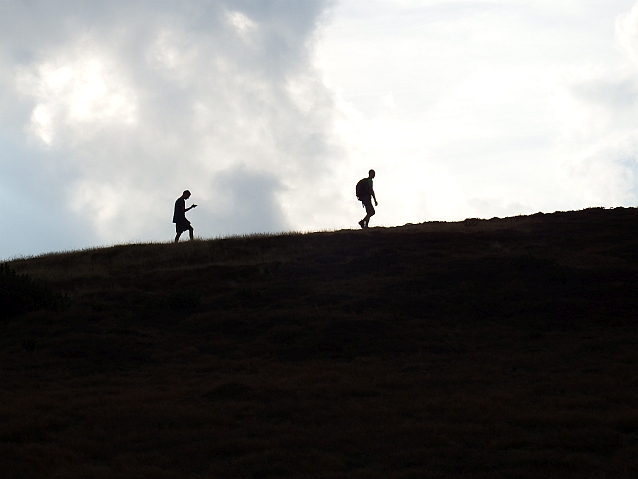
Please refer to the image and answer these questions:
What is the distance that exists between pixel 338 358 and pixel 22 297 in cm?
815

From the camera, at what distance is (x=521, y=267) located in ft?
63.9

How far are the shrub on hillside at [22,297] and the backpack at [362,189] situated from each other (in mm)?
A: 11173

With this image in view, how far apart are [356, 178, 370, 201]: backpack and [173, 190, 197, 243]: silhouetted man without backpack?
5589mm

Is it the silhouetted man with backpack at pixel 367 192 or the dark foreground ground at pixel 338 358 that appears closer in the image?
the dark foreground ground at pixel 338 358

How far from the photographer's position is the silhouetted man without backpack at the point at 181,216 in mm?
25078

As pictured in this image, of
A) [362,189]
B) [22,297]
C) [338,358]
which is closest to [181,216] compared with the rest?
[362,189]

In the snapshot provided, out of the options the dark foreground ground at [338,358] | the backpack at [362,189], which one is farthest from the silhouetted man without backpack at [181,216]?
the backpack at [362,189]

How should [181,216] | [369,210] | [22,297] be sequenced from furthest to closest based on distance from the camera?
[369,210] < [181,216] < [22,297]

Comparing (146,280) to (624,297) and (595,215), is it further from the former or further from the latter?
(595,215)

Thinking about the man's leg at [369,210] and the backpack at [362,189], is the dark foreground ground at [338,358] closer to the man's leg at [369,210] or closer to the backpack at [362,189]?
the man's leg at [369,210]

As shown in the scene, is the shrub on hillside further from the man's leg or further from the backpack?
the man's leg

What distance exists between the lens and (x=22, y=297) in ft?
58.2

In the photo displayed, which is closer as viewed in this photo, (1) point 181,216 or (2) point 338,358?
(2) point 338,358

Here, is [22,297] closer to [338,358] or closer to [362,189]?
[338,358]
